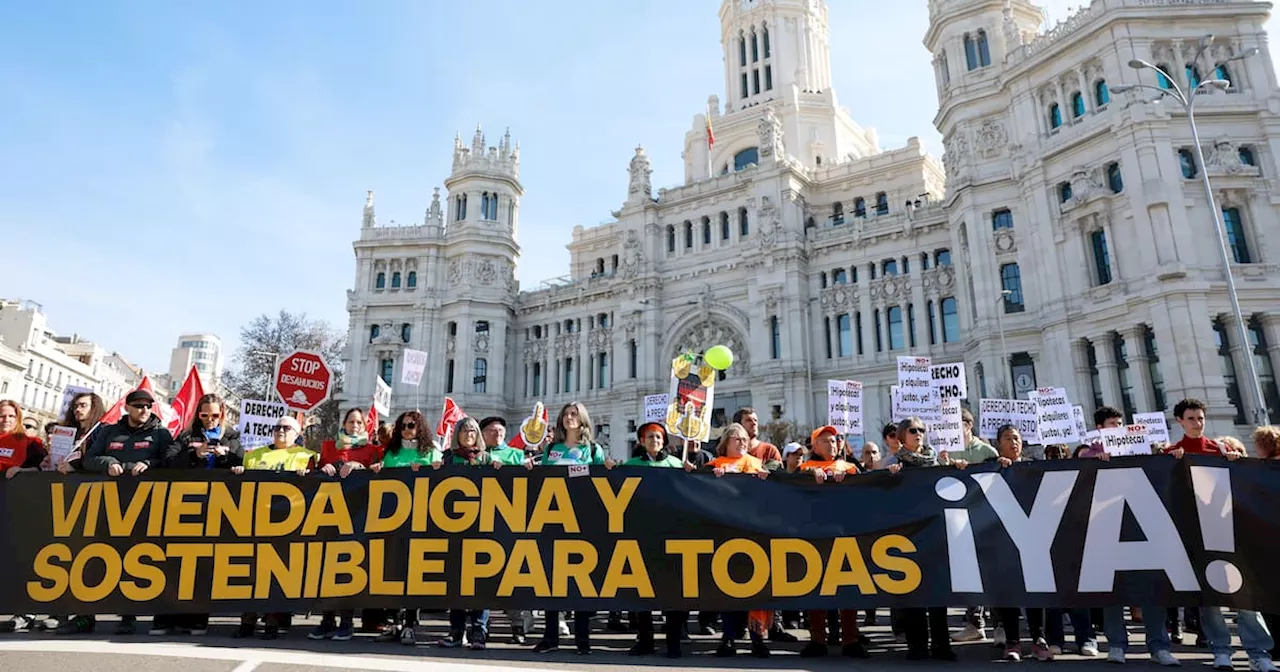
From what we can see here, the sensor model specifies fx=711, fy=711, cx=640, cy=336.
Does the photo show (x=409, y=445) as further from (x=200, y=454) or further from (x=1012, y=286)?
(x=1012, y=286)

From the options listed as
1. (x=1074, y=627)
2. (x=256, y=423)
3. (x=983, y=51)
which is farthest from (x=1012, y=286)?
(x=256, y=423)

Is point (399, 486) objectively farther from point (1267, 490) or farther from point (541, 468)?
point (1267, 490)

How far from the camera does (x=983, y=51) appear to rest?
121 ft

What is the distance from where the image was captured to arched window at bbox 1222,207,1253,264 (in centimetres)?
2802

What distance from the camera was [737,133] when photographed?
192 feet

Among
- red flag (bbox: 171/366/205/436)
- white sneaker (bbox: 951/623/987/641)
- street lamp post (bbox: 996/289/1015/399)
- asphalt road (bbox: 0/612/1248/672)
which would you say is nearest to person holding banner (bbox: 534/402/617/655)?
asphalt road (bbox: 0/612/1248/672)

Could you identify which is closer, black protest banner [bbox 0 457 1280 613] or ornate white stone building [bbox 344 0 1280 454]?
black protest banner [bbox 0 457 1280 613]

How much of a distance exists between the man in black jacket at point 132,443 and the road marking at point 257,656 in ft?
5.77

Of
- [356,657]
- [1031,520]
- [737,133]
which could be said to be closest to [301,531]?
[356,657]

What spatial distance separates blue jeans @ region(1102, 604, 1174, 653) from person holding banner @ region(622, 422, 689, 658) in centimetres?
427

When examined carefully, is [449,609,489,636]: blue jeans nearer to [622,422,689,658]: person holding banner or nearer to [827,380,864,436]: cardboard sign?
[622,422,689,658]: person holding banner

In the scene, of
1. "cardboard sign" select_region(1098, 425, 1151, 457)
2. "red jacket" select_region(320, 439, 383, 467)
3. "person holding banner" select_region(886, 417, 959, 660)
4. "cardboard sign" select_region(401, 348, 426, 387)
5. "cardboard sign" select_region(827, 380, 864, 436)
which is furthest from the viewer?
"cardboard sign" select_region(401, 348, 426, 387)

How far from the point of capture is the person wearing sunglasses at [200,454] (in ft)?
26.3

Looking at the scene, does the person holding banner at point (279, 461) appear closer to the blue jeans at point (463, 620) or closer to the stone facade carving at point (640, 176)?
the blue jeans at point (463, 620)
